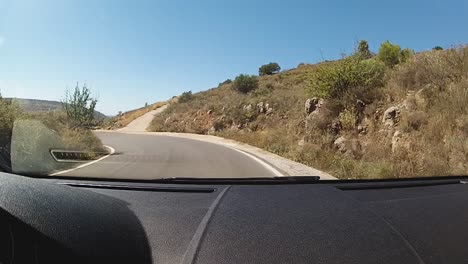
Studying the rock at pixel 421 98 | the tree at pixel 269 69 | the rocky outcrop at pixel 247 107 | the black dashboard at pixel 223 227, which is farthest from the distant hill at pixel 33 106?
the tree at pixel 269 69

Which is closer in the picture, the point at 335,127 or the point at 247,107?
the point at 335,127

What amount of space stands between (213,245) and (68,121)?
19.4 meters

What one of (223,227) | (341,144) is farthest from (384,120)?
(223,227)

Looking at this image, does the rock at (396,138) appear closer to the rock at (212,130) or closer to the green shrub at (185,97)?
the rock at (212,130)

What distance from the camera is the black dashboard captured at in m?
1.71

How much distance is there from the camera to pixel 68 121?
65.3 ft

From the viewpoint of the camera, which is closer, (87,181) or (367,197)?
(367,197)

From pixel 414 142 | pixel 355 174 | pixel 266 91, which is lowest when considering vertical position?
pixel 355 174

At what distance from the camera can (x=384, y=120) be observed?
16469 millimetres

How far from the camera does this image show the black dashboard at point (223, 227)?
1712 mm

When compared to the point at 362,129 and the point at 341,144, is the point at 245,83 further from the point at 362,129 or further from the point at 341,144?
the point at 341,144

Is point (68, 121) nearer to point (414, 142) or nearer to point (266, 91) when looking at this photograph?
point (414, 142)

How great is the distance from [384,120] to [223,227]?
15.4 m

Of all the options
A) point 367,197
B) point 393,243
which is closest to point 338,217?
→ point 393,243
